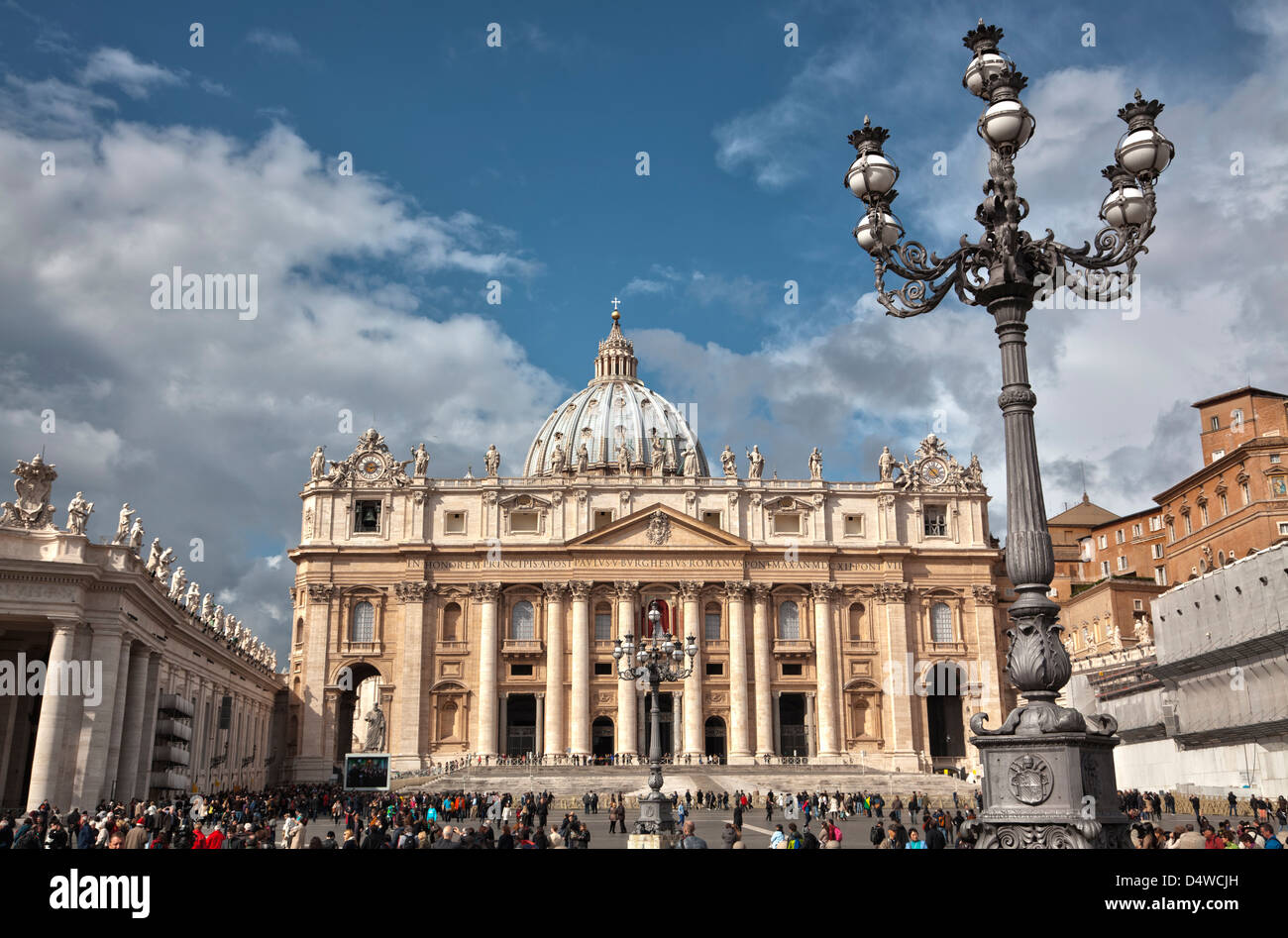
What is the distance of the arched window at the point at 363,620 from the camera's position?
2665 inches

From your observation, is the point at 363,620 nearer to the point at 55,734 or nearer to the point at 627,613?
the point at 627,613

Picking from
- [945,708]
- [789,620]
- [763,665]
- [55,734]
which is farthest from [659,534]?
[55,734]

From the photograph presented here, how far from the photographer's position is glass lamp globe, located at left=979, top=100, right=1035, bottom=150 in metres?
11.2

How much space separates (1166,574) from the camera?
232 ft

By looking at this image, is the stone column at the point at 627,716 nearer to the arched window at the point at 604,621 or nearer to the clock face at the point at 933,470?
the arched window at the point at 604,621

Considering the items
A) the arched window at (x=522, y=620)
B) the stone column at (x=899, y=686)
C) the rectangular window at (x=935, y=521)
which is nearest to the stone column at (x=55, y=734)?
the arched window at (x=522, y=620)

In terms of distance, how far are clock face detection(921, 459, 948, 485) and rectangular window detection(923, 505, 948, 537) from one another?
1.97m

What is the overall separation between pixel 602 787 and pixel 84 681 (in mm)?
25810

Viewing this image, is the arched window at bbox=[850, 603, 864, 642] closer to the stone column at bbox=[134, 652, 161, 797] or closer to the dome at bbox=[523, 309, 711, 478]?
the dome at bbox=[523, 309, 711, 478]

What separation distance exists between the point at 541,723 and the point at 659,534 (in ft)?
43.7

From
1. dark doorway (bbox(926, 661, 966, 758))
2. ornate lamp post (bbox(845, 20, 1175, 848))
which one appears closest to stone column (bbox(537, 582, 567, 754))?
dark doorway (bbox(926, 661, 966, 758))

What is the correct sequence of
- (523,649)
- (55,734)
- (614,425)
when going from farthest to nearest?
(614,425) < (523,649) < (55,734)

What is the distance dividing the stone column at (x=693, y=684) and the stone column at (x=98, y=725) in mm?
35940

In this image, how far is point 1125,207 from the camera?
39.8 ft
